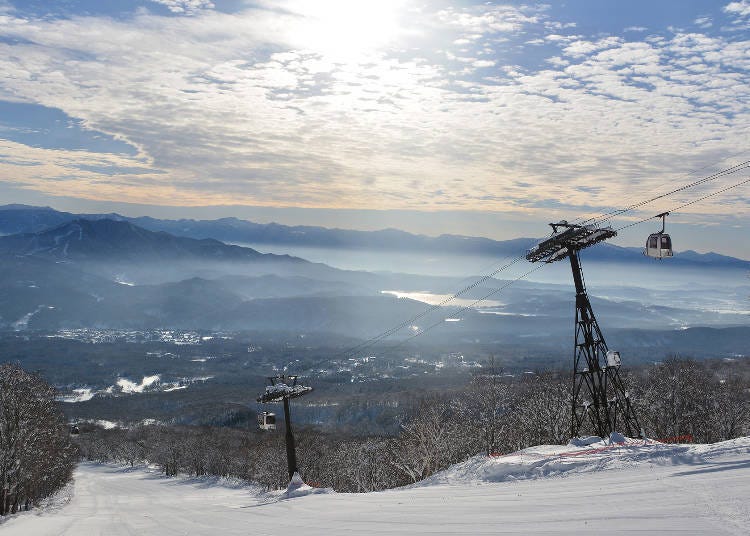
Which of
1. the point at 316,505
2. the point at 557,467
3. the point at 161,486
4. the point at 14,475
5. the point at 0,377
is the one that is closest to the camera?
the point at 557,467

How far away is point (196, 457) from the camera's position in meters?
123

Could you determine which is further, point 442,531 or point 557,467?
point 557,467

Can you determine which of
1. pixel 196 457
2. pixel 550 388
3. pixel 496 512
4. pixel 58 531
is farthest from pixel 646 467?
pixel 196 457

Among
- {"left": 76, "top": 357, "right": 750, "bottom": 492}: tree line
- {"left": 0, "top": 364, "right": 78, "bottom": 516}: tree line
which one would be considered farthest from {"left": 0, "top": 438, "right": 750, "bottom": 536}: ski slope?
{"left": 0, "top": 364, "right": 78, "bottom": 516}: tree line

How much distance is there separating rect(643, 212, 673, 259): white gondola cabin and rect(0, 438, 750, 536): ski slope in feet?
31.9

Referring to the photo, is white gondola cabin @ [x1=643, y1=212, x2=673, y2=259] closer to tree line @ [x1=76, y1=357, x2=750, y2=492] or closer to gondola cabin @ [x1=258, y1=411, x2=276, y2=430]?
tree line @ [x1=76, y1=357, x2=750, y2=492]

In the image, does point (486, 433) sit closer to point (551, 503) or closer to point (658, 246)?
point (658, 246)

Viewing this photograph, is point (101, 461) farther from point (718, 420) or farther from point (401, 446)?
point (718, 420)

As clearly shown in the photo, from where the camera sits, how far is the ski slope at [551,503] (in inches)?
436

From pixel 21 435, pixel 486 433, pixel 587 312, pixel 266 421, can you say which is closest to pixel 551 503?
pixel 587 312

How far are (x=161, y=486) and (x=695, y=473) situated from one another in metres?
102

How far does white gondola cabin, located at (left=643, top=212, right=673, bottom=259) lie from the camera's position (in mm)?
26734

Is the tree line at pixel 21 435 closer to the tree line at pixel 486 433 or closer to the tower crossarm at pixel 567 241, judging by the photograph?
the tree line at pixel 486 433

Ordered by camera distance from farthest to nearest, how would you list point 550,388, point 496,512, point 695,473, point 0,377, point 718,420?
1. point 550,388
2. point 718,420
3. point 0,377
4. point 695,473
5. point 496,512
